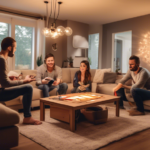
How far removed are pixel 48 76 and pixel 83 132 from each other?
1.72 metres

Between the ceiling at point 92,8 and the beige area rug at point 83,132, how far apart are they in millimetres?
3031

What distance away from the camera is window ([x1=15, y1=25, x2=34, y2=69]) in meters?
5.46

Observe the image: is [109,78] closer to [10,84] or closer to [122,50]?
[10,84]

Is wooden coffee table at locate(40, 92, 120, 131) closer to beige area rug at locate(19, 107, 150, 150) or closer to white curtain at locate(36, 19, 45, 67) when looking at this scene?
beige area rug at locate(19, 107, 150, 150)

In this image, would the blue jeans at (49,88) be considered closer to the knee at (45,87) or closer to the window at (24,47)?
the knee at (45,87)

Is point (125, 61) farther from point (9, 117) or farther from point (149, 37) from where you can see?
point (9, 117)

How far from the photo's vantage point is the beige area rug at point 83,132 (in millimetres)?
1671

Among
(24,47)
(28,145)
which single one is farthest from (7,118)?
(24,47)

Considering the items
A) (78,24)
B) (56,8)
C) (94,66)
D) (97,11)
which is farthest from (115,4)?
(94,66)

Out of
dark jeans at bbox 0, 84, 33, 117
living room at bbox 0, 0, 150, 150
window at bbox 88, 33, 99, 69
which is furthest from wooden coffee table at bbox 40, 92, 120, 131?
window at bbox 88, 33, 99, 69

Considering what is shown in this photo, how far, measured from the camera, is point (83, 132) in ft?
6.61

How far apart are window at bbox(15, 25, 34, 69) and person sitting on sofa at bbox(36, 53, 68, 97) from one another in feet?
7.64

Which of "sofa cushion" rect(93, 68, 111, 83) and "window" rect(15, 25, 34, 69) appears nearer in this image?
"sofa cushion" rect(93, 68, 111, 83)

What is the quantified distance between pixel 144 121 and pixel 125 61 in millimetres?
6071
